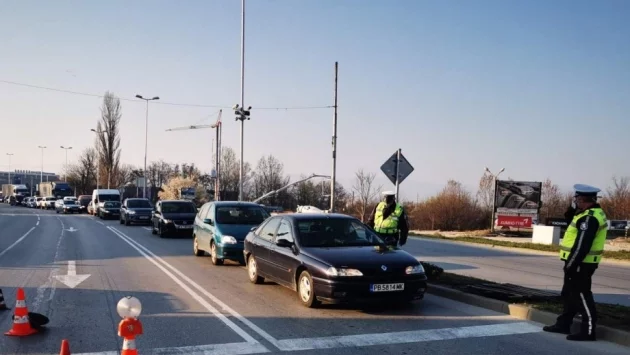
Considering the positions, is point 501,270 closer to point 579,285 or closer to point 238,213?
point 238,213

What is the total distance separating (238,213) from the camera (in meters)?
15.1

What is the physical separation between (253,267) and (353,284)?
3.41m

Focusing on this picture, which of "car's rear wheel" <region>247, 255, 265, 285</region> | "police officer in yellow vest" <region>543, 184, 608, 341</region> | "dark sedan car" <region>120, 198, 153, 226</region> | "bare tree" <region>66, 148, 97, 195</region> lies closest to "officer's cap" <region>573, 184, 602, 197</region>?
"police officer in yellow vest" <region>543, 184, 608, 341</region>

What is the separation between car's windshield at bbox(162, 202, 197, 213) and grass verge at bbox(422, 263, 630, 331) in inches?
611

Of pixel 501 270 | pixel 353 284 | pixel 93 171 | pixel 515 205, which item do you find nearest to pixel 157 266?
pixel 353 284

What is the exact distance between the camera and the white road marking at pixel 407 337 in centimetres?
655

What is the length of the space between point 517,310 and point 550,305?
0.51 meters

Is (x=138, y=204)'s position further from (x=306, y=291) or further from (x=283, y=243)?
(x=306, y=291)

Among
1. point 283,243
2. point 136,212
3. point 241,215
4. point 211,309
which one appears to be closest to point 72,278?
point 211,309

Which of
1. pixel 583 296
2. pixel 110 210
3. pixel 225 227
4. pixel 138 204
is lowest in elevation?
pixel 110 210

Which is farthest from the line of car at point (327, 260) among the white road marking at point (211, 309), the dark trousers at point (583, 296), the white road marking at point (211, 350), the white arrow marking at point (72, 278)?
the white arrow marking at point (72, 278)

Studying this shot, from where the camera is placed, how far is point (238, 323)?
7.61 meters

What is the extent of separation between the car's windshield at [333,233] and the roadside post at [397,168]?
4.27 meters

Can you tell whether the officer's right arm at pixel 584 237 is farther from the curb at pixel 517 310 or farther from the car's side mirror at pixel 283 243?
the car's side mirror at pixel 283 243
